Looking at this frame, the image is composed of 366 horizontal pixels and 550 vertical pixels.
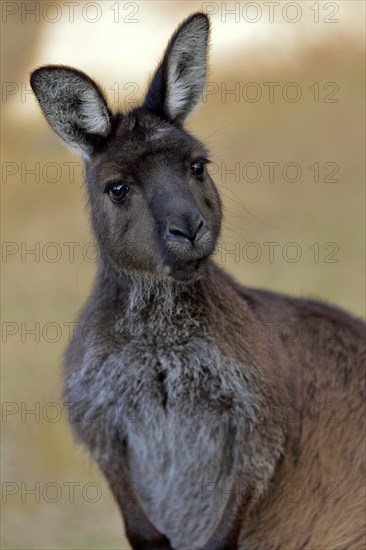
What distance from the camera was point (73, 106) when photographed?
20.3 feet

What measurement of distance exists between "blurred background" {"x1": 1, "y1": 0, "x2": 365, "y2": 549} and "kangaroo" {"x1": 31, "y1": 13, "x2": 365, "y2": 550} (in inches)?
243

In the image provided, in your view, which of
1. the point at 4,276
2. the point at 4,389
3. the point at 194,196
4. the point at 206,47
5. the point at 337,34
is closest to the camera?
the point at 194,196

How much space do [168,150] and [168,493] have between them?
232 cm

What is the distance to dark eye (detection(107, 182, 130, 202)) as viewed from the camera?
6125 mm

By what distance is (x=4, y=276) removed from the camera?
572 inches

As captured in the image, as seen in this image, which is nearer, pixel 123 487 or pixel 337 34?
pixel 123 487

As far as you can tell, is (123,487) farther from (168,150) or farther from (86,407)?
(168,150)

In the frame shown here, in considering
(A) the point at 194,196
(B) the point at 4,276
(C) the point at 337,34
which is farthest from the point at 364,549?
(C) the point at 337,34

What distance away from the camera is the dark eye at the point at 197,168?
6.25m

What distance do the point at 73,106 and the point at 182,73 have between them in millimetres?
758

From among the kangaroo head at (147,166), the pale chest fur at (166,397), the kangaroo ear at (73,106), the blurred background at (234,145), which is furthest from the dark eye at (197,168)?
the blurred background at (234,145)

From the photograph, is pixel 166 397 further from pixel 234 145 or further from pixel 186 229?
pixel 234 145

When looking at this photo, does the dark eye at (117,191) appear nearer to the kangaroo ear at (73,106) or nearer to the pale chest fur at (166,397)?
the kangaroo ear at (73,106)

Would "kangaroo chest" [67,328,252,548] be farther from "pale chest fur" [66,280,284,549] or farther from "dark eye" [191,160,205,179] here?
"dark eye" [191,160,205,179]
